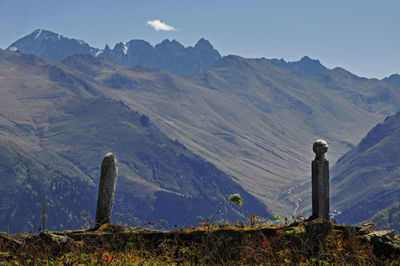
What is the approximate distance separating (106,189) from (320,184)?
6.66m

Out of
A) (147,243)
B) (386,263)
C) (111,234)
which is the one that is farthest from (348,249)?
(111,234)

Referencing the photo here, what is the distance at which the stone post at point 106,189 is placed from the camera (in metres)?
16.2

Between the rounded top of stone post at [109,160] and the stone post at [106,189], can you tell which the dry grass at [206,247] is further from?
the rounded top of stone post at [109,160]

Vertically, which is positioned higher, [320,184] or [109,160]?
[109,160]

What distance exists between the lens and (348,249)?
12156mm

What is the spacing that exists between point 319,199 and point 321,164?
1.07 metres

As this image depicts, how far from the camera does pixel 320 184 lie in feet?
51.5

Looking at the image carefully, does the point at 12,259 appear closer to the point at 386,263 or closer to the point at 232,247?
the point at 232,247

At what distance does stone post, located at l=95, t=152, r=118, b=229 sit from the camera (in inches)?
637

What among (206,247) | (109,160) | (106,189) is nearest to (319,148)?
(206,247)

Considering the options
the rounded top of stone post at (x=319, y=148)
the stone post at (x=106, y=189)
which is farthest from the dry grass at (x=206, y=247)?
the rounded top of stone post at (x=319, y=148)

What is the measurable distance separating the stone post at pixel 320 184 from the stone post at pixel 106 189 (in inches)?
248

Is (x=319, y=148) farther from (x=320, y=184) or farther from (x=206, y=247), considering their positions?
(x=206, y=247)

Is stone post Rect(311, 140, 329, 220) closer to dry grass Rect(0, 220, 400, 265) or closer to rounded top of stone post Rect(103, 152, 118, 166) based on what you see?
dry grass Rect(0, 220, 400, 265)
